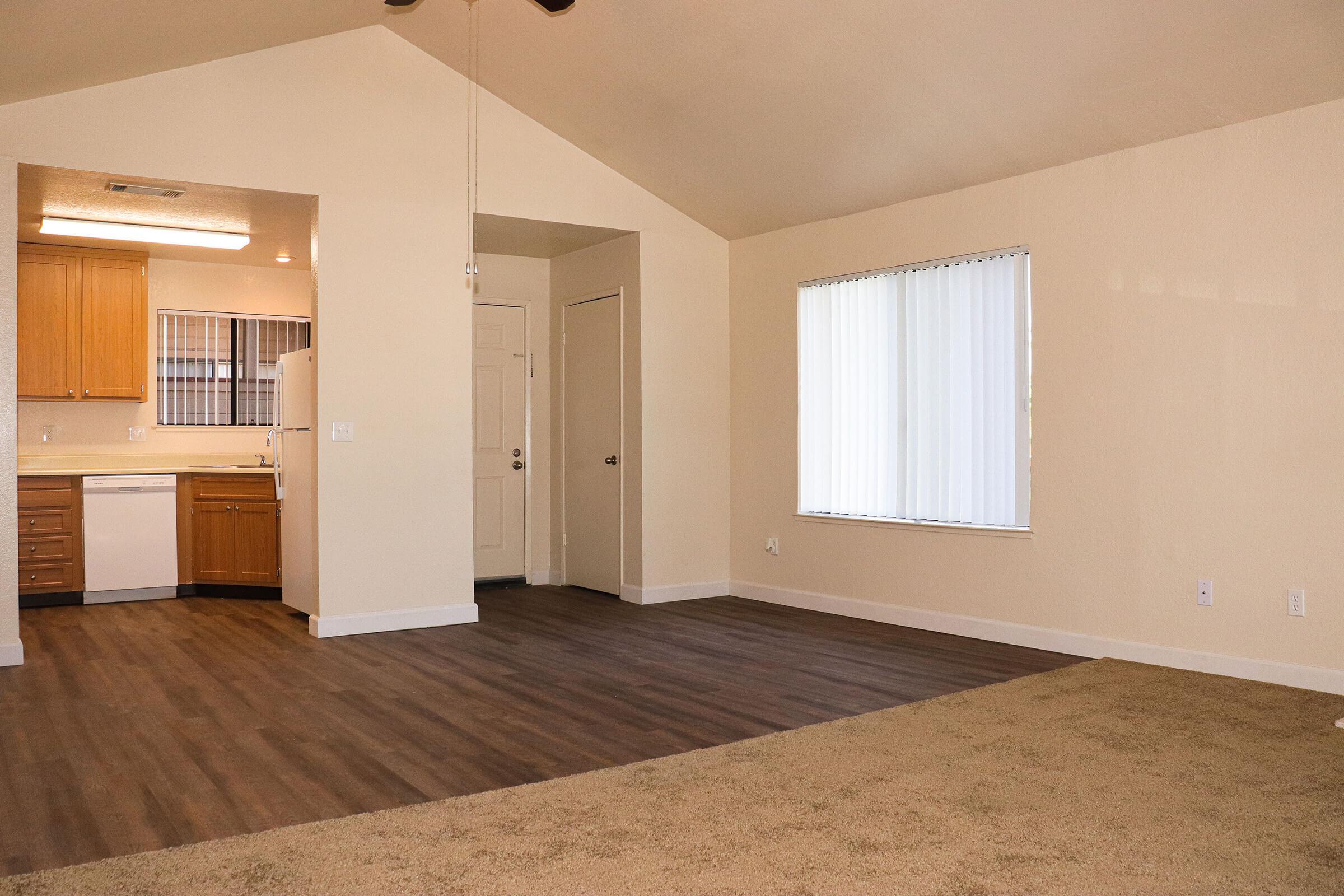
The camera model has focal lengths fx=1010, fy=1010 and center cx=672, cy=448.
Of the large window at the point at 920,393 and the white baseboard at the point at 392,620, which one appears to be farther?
the white baseboard at the point at 392,620

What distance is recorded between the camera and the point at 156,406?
306 inches

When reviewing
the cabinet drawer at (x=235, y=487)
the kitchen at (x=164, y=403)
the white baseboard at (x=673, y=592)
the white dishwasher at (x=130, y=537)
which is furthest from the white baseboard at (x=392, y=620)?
the white dishwasher at (x=130, y=537)

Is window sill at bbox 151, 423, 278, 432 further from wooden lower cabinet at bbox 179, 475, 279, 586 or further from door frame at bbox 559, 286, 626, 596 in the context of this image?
door frame at bbox 559, 286, 626, 596

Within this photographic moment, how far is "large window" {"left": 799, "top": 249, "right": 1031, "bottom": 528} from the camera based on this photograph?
543cm

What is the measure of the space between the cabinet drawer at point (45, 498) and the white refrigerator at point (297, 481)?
146cm

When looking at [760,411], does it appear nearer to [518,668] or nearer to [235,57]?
[518,668]

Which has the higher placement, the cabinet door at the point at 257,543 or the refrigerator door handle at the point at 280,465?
the refrigerator door handle at the point at 280,465

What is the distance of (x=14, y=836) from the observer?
2.76 meters

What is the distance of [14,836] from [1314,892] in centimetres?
331

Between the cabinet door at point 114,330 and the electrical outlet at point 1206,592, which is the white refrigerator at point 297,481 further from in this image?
the electrical outlet at point 1206,592

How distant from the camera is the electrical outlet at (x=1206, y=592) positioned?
15.0ft

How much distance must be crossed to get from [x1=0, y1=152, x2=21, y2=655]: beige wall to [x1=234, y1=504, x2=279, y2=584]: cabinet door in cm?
228

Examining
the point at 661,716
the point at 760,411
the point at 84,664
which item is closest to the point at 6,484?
the point at 84,664

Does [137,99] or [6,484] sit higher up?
[137,99]
